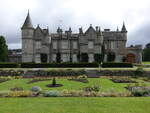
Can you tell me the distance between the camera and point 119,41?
44562 mm

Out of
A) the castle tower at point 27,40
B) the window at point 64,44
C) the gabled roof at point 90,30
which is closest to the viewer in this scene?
the castle tower at point 27,40

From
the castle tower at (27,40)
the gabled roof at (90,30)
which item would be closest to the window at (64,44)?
the gabled roof at (90,30)

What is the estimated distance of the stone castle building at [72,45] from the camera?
42.4 metres

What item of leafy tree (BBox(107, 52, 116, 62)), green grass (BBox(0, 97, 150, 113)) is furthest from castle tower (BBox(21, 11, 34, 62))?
green grass (BBox(0, 97, 150, 113))

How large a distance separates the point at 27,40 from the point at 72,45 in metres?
10.7

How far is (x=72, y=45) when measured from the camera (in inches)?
1743

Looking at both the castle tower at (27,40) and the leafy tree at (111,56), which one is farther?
the leafy tree at (111,56)

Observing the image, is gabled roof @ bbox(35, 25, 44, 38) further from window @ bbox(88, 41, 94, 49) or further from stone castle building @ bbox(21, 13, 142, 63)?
window @ bbox(88, 41, 94, 49)

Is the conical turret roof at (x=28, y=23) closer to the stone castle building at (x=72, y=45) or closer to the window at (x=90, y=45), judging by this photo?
the stone castle building at (x=72, y=45)

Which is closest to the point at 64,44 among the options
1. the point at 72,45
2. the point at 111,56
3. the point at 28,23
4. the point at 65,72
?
the point at 72,45

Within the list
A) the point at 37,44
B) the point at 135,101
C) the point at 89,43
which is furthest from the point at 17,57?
the point at 135,101

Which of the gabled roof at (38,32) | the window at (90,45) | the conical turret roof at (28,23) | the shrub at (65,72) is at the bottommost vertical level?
the shrub at (65,72)

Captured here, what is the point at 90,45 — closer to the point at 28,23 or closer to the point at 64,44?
the point at 64,44

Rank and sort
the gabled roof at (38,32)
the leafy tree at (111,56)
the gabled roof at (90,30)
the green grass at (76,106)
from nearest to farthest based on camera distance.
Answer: the green grass at (76,106)
the gabled roof at (90,30)
the gabled roof at (38,32)
the leafy tree at (111,56)
